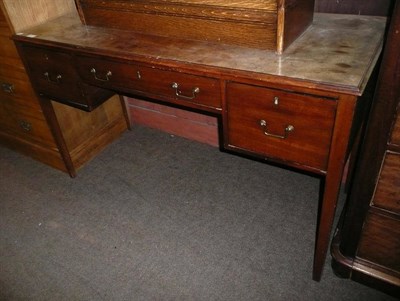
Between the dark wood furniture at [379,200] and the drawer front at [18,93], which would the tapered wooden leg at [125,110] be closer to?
the drawer front at [18,93]

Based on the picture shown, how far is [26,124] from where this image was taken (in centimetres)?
231

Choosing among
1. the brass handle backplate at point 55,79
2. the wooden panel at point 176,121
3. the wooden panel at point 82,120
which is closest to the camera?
the brass handle backplate at point 55,79

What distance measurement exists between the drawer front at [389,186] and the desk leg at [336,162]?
149mm

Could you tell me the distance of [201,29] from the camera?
1.41 m

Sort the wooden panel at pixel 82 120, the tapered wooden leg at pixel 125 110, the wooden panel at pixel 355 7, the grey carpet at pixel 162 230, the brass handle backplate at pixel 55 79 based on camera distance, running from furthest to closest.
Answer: the tapered wooden leg at pixel 125 110 → the wooden panel at pixel 82 120 → the brass handle backplate at pixel 55 79 → the grey carpet at pixel 162 230 → the wooden panel at pixel 355 7

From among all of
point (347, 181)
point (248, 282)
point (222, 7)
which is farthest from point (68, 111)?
point (347, 181)


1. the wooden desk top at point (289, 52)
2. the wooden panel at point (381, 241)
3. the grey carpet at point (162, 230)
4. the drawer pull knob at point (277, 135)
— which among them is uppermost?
the wooden desk top at point (289, 52)

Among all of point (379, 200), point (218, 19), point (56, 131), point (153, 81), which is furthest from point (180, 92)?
point (56, 131)

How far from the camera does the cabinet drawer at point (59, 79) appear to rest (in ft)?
5.44

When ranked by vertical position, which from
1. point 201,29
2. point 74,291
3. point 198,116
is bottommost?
point 74,291

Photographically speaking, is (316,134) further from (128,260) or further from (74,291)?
(74,291)

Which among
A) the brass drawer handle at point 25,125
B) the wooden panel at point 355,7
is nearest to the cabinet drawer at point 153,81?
the wooden panel at point 355,7

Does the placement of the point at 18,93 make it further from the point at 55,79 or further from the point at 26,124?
the point at 55,79

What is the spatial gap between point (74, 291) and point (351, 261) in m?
1.34
